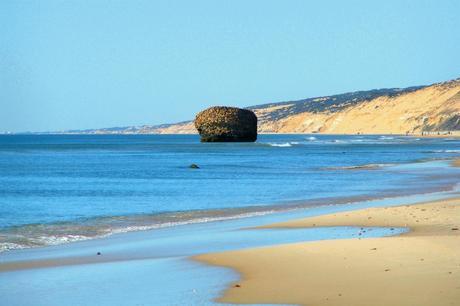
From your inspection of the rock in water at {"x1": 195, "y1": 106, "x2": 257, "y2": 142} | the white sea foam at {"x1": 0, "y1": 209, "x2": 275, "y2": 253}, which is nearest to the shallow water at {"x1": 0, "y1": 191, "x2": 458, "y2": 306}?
the white sea foam at {"x1": 0, "y1": 209, "x2": 275, "y2": 253}

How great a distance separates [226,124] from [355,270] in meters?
129

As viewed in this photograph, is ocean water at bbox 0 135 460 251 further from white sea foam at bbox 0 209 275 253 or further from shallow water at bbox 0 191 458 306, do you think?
shallow water at bbox 0 191 458 306

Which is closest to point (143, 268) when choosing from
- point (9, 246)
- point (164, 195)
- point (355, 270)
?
point (355, 270)

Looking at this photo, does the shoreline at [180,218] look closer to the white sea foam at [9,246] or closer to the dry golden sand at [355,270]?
the white sea foam at [9,246]

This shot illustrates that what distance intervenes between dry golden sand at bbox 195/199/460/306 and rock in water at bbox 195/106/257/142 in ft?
402

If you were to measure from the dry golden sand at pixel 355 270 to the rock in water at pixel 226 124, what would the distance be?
4829 inches

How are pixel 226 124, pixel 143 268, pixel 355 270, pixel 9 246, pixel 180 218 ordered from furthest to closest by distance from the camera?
pixel 226 124 → pixel 180 218 → pixel 9 246 → pixel 143 268 → pixel 355 270

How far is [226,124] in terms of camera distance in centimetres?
14150

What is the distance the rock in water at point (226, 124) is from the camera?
14075 centimetres

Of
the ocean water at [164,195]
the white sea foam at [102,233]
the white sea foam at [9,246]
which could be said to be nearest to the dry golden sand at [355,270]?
the white sea foam at [9,246]

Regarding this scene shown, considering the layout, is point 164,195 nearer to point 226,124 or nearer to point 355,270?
point 355,270

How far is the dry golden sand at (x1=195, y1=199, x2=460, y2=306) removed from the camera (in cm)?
1075

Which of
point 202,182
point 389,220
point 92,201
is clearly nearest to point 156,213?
point 92,201

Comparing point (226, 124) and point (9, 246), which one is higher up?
point (9, 246)
